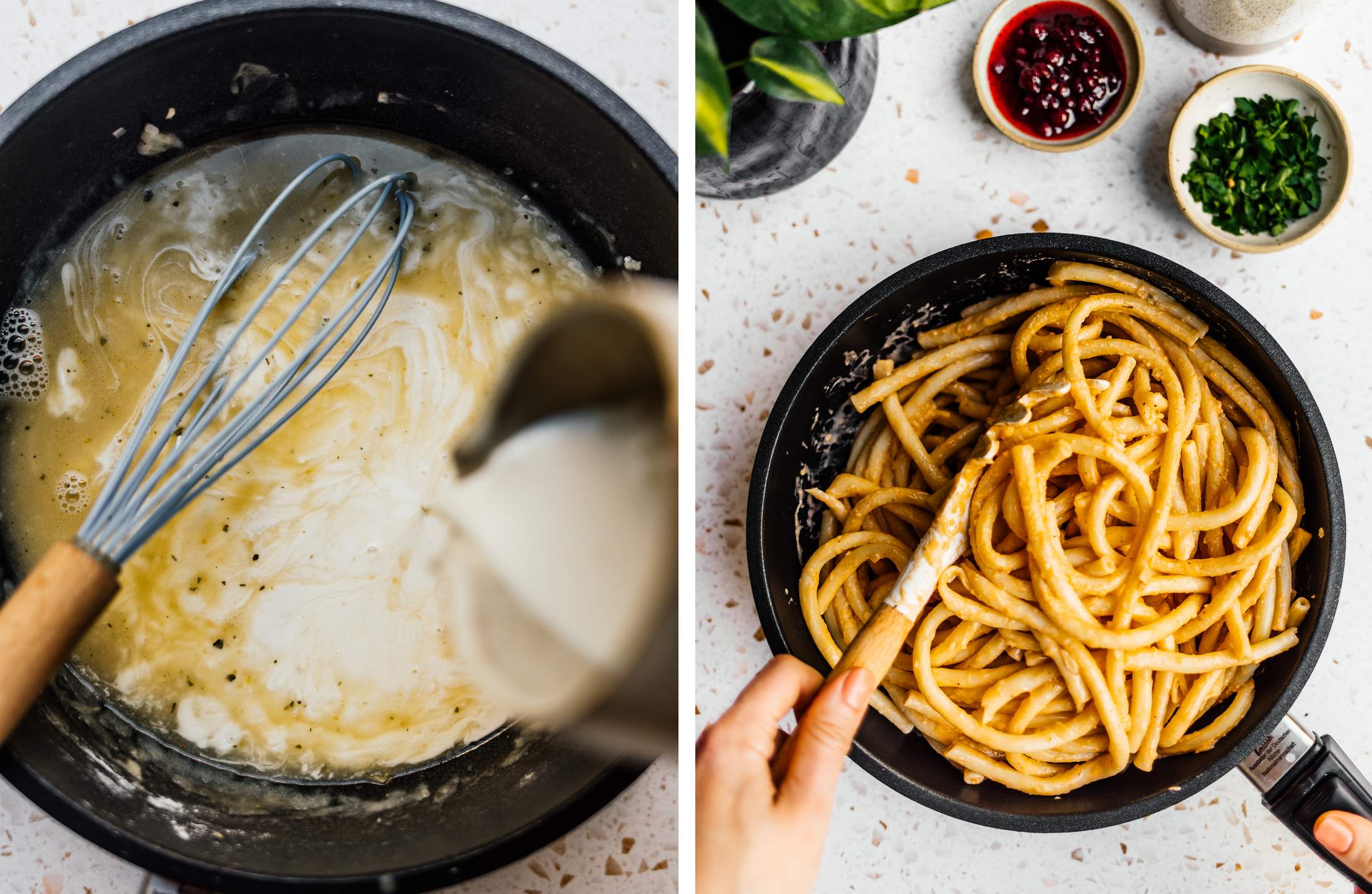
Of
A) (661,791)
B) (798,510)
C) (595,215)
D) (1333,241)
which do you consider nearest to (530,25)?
(595,215)

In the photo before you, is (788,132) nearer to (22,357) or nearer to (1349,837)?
(22,357)

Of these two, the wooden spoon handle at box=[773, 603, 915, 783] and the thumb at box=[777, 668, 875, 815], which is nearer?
the thumb at box=[777, 668, 875, 815]

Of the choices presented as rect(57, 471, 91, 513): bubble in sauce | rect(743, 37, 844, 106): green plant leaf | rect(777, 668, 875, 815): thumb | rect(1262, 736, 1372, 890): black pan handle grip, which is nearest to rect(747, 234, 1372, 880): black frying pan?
rect(1262, 736, 1372, 890): black pan handle grip

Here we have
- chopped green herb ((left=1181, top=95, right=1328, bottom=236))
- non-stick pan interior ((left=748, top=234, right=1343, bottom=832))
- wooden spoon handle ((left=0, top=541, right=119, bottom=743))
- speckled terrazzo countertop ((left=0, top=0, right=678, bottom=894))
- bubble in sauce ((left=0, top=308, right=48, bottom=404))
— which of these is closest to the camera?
wooden spoon handle ((left=0, top=541, right=119, bottom=743))

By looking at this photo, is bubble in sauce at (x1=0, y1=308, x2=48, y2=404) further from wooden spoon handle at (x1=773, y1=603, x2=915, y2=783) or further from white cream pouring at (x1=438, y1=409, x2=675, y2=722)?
wooden spoon handle at (x1=773, y1=603, x2=915, y2=783)

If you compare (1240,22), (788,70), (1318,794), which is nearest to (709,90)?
(788,70)

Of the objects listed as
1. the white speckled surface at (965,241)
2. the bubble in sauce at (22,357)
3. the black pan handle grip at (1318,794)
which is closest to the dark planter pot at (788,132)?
the white speckled surface at (965,241)
